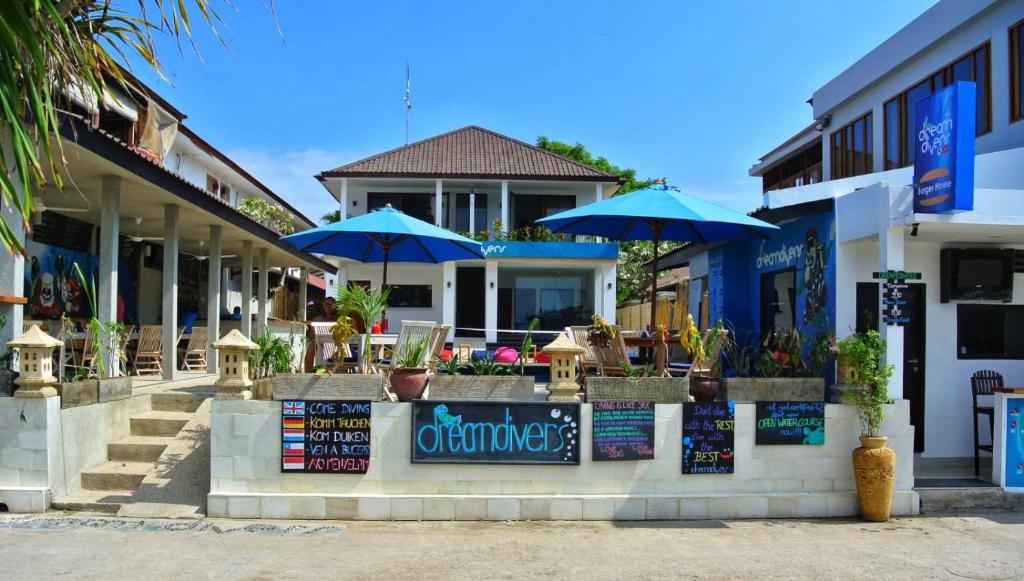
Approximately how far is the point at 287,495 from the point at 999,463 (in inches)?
272

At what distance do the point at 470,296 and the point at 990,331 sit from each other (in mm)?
18706

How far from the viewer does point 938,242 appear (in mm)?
8359

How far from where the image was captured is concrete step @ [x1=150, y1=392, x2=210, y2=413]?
26.3 feet

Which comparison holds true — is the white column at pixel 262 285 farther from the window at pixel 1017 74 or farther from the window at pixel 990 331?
the window at pixel 1017 74

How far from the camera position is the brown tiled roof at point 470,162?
24438mm

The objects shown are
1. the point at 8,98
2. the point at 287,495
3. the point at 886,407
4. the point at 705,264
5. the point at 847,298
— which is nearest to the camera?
the point at 8,98

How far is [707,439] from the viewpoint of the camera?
6672 millimetres

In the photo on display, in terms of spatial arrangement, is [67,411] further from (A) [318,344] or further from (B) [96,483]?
(A) [318,344]

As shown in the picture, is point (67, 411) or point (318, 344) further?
point (318, 344)

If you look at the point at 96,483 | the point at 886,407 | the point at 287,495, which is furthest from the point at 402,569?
the point at 886,407

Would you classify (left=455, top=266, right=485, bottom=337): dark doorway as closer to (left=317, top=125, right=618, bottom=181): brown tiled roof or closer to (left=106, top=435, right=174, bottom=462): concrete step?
(left=317, top=125, right=618, bottom=181): brown tiled roof

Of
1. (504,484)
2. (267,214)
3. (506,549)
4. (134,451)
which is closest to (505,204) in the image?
(267,214)

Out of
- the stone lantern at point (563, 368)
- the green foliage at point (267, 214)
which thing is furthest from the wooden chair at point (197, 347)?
the green foliage at point (267, 214)

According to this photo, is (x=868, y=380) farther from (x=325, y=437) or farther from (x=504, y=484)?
(x=325, y=437)
